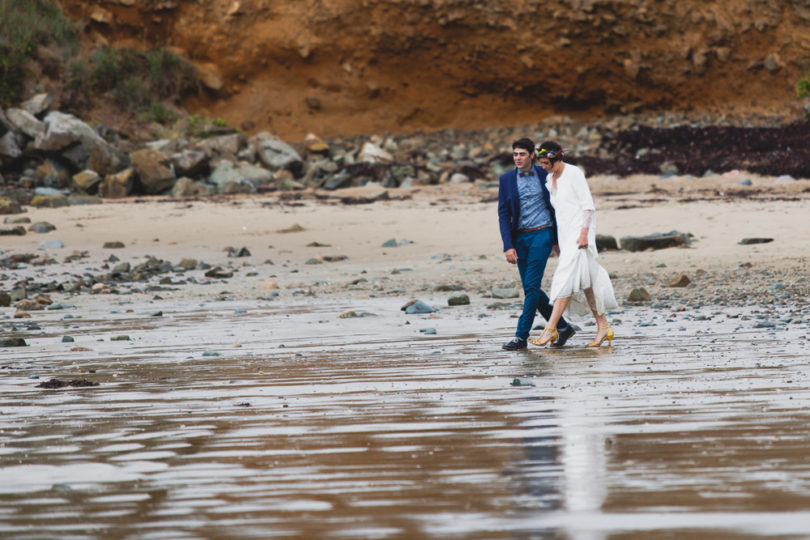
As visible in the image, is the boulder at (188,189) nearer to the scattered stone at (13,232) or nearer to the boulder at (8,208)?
the boulder at (8,208)

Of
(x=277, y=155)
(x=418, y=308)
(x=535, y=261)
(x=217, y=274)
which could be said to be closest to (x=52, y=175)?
(x=277, y=155)

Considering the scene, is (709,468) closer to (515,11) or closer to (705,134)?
(705,134)

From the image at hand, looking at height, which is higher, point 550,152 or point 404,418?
point 550,152

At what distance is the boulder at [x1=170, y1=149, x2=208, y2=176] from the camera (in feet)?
80.1

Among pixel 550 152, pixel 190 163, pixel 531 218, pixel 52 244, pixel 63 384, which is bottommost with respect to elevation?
pixel 63 384

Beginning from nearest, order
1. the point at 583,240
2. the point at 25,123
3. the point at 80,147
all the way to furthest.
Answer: the point at 583,240 → the point at 80,147 → the point at 25,123

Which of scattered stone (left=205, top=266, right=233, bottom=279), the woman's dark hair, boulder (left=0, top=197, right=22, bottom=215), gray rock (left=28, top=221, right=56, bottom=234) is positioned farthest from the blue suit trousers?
boulder (left=0, top=197, right=22, bottom=215)

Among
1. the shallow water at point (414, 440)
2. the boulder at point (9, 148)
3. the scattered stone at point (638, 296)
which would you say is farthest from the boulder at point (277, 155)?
the shallow water at point (414, 440)

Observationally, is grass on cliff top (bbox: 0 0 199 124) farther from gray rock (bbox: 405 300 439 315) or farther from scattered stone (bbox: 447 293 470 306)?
gray rock (bbox: 405 300 439 315)

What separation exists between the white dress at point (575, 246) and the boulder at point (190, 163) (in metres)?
16.7

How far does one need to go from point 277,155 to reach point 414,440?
22154 millimetres

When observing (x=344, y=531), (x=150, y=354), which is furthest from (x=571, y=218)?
(x=344, y=531)

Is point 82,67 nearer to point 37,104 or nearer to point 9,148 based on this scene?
point 37,104

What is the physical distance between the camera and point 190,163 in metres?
24.5
